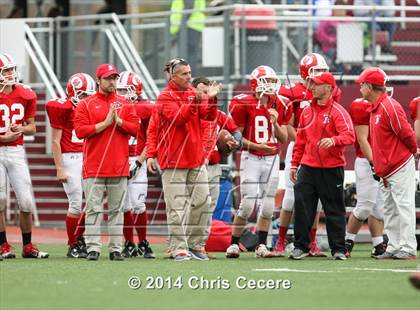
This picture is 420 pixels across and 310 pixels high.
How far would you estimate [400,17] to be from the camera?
20375mm

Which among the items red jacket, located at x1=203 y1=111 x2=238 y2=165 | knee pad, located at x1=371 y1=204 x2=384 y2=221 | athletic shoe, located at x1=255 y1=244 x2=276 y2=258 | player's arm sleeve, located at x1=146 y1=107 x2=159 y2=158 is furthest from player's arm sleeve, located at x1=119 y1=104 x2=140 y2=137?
knee pad, located at x1=371 y1=204 x2=384 y2=221

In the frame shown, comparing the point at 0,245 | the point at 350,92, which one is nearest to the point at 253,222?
the point at 350,92

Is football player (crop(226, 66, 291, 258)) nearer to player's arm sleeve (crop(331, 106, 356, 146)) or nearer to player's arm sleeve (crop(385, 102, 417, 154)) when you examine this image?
player's arm sleeve (crop(331, 106, 356, 146))

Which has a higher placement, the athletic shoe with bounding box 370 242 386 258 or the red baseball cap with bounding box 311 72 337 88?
the red baseball cap with bounding box 311 72 337 88

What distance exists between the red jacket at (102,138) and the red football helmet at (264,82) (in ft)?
5.84

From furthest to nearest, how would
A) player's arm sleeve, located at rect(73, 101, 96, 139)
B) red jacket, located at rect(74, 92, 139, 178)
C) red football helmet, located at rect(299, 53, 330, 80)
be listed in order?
red football helmet, located at rect(299, 53, 330, 80)
red jacket, located at rect(74, 92, 139, 178)
player's arm sleeve, located at rect(73, 101, 96, 139)

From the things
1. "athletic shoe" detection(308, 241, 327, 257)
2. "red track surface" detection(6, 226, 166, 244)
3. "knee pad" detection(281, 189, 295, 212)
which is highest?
"knee pad" detection(281, 189, 295, 212)

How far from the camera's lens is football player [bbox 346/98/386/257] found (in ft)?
47.8

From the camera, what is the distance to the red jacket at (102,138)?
13.2 meters

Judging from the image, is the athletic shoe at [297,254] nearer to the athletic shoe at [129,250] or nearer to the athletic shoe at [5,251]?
the athletic shoe at [129,250]

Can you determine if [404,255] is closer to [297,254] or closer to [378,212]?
[297,254]

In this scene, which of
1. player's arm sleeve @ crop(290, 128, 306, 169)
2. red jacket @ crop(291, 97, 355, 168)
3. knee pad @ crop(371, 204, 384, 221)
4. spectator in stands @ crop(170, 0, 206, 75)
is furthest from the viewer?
spectator in stands @ crop(170, 0, 206, 75)

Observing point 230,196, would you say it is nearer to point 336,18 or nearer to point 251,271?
point 336,18

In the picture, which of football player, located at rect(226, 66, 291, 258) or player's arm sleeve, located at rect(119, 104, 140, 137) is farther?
football player, located at rect(226, 66, 291, 258)
